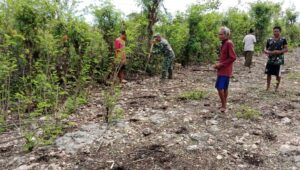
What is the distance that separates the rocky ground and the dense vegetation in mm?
390

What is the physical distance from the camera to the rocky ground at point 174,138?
14.5 feet

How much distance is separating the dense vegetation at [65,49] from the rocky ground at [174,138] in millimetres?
390

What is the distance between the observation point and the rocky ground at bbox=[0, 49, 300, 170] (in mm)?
4406

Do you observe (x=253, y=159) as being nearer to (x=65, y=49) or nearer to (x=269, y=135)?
(x=269, y=135)

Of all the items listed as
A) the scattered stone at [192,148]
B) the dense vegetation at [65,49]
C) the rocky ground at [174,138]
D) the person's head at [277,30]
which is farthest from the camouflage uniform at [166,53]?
the scattered stone at [192,148]

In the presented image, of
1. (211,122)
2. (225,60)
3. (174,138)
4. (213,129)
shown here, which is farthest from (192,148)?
(225,60)

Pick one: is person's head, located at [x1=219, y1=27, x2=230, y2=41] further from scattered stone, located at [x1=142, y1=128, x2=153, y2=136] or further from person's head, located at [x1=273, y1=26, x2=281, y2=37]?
scattered stone, located at [x1=142, y1=128, x2=153, y2=136]

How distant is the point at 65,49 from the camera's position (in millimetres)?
7031

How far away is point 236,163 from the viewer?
173 inches

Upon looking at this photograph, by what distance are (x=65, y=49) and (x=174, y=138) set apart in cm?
344

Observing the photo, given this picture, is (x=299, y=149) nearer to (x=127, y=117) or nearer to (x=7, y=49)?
(x=127, y=117)

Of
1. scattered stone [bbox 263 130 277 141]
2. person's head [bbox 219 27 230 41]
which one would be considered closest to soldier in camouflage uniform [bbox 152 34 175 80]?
person's head [bbox 219 27 230 41]

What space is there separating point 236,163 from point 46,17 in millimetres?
4962

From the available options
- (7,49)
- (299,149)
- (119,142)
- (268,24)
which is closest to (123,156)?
(119,142)
